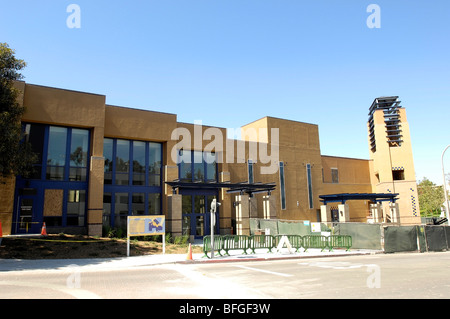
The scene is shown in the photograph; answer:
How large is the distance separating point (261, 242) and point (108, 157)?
13.6 meters

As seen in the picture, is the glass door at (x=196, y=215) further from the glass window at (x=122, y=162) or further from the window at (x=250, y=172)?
the window at (x=250, y=172)

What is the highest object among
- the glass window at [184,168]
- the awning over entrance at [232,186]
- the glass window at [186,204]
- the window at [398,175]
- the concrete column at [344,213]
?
the window at [398,175]

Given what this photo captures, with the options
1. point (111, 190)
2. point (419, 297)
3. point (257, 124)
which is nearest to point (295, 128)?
point (257, 124)

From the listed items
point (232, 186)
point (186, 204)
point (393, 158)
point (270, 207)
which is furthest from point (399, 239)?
point (393, 158)

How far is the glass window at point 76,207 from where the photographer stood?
22.9 meters

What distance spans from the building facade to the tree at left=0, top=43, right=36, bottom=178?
4075 millimetres

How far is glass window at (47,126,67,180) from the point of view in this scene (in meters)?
22.9

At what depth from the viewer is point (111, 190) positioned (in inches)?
982

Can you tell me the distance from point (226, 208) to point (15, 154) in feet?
57.0

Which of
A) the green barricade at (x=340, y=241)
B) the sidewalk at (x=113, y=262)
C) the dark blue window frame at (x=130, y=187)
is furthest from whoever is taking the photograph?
the dark blue window frame at (x=130, y=187)

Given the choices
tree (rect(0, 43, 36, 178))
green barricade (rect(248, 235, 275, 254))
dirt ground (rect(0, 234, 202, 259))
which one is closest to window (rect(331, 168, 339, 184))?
green barricade (rect(248, 235, 275, 254))

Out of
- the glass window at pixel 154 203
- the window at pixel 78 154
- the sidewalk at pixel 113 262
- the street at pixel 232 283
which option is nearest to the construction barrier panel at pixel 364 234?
the sidewalk at pixel 113 262

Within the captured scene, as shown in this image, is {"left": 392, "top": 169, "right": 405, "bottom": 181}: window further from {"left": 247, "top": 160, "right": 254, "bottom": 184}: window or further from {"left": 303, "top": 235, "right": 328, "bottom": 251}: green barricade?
{"left": 303, "top": 235, "right": 328, "bottom": 251}: green barricade

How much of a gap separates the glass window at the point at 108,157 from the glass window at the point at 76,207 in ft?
6.95
